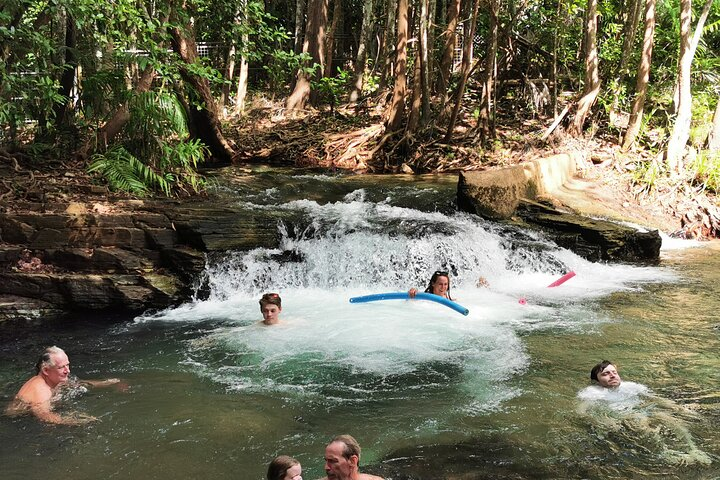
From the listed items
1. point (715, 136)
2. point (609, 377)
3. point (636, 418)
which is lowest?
point (636, 418)

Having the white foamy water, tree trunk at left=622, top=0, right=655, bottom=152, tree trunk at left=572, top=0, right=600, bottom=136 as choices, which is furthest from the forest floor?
the white foamy water

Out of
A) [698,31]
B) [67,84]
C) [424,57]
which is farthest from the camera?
[424,57]

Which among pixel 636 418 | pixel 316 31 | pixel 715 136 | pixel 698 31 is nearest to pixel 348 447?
pixel 636 418

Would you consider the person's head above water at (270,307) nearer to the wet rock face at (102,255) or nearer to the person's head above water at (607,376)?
the wet rock face at (102,255)

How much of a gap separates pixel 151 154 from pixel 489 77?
24.4ft

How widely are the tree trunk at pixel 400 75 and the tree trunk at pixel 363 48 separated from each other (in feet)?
11.4

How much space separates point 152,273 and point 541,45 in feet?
43.3

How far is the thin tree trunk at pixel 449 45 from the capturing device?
15.0 m

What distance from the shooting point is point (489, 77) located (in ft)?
48.7

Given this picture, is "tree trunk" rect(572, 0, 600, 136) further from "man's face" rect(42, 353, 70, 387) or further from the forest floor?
"man's face" rect(42, 353, 70, 387)

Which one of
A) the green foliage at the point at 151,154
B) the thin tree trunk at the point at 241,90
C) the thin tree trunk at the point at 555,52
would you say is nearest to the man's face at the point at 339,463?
the green foliage at the point at 151,154

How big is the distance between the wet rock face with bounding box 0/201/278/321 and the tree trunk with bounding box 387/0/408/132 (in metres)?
7.08

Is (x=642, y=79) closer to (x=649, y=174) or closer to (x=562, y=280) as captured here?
(x=649, y=174)

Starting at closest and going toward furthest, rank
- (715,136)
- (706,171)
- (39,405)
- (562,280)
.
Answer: (39,405) < (562,280) < (706,171) < (715,136)
